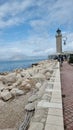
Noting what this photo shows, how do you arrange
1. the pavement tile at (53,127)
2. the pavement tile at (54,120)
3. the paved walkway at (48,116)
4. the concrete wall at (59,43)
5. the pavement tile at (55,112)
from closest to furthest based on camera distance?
the pavement tile at (53,127), the paved walkway at (48,116), the pavement tile at (54,120), the pavement tile at (55,112), the concrete wall at (59,43)

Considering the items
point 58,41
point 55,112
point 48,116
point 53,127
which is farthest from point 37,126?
point 58,41

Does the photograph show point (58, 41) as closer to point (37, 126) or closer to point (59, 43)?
point (59, 43)

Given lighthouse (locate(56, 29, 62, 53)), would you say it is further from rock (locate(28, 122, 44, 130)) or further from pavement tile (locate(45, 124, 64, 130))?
pavement tile (locate(45, 124, 64, 130))

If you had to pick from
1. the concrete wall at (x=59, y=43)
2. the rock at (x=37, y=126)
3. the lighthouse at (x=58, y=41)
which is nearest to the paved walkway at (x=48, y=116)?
the rock at (x=37, y=126)

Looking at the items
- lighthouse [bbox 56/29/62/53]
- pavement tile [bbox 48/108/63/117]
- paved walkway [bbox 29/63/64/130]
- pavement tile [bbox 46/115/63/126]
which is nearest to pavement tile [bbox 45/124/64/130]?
paved walkway [bbox 29/63/64/130]

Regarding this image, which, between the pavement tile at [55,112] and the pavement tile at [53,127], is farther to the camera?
the pavement tile at [55,112]

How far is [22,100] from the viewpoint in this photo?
308 inches

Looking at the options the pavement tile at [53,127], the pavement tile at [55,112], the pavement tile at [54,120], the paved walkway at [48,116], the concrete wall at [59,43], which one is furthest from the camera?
the concrete wall at [59,43]

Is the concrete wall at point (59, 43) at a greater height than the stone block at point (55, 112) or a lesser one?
greater

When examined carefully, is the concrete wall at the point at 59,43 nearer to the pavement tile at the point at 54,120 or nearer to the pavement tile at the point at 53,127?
the pavement tile at the point at 54,120

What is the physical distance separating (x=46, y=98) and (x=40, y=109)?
98 cm

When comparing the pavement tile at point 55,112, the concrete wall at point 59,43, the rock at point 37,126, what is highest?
the concrete wall at point 59,43

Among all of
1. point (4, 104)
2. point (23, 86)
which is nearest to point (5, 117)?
point (4, 104)

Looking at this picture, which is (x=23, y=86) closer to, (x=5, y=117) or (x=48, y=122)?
(x=5, y=117)
